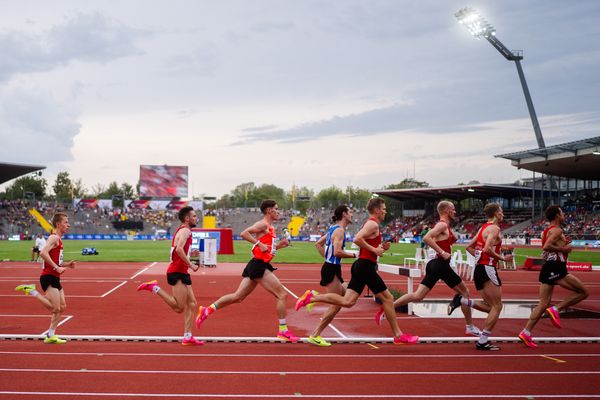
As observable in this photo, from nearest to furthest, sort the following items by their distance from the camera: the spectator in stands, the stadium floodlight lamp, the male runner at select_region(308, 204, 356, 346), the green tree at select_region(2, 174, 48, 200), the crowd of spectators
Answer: the male runner at select_region(308, 204, 356, 346) → the spectator in stands → the stadium floodlight lamp → the crowd of spectators → the green tree at select_region(2, 174, 48, 200)

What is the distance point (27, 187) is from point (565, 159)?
122m

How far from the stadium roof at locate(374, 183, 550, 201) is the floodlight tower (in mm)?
8885

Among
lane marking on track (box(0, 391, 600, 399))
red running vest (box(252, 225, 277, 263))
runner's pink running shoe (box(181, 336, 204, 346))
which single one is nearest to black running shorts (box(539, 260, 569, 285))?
lane marking on track (box(0, 391, 600, 399))

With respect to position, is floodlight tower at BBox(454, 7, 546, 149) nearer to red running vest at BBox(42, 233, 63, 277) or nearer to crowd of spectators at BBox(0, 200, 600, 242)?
crowd of spectators at BBox(0, 200, 600, 242)

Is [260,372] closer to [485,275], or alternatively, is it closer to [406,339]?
[406,339]

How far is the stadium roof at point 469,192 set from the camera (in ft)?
245

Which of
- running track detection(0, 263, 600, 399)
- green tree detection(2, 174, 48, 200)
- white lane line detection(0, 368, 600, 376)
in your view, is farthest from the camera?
green tree detection(2, 174, 48, 200)

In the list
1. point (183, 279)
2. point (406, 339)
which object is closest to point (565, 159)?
point (406, 339)

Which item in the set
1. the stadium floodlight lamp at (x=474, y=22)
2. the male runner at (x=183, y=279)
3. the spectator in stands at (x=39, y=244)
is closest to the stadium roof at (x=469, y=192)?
the stadium floodlight lamp at (x=474, y=22)

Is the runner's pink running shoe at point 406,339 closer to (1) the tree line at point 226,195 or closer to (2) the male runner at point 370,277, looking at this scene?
(2) the male runner at point 370,277

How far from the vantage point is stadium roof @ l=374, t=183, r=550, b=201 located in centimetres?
7481

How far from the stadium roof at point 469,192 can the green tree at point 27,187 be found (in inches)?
3492

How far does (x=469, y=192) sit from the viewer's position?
8094 centimetres

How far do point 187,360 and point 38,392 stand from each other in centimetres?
203
